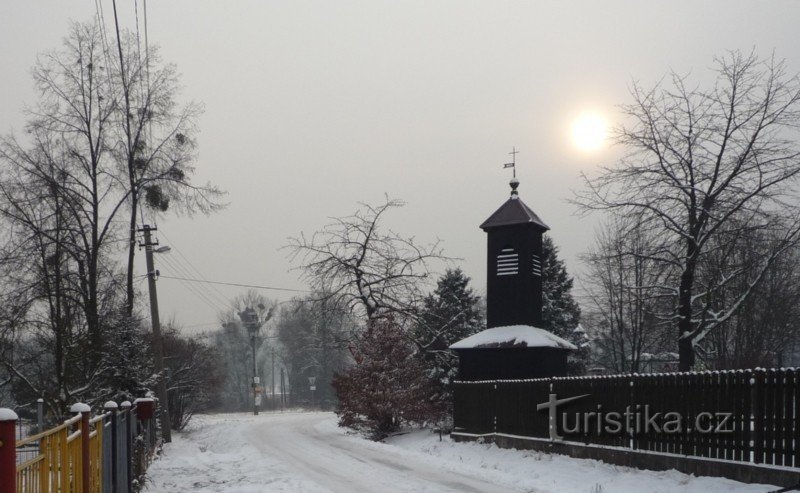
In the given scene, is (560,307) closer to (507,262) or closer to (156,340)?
(507,262)

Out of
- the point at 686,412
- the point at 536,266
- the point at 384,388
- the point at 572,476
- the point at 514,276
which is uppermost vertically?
the point at 536,266

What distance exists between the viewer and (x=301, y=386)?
90.6 meters

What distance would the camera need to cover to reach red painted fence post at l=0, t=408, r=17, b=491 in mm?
3873

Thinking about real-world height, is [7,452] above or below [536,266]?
below

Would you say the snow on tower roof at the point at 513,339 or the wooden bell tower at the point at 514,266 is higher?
the wooden bell tower at the point at 514,266

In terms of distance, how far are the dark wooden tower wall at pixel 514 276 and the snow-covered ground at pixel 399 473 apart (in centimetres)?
574

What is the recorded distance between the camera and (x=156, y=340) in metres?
24.2

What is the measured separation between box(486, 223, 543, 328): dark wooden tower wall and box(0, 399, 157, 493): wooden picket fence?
14.5 metres

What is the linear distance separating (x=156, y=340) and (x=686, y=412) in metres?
18.3

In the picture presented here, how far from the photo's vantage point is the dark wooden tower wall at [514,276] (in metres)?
23.5

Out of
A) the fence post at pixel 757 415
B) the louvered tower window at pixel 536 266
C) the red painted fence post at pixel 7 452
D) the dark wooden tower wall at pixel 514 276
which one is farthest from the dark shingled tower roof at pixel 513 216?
the red painted fence post at pixel 7 452

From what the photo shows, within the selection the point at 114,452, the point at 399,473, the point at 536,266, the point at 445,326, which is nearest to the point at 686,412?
the point at 399,473

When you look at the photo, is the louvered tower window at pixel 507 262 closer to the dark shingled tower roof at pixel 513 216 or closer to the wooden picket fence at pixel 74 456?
the dark shingled tower roof at pixel 513 216

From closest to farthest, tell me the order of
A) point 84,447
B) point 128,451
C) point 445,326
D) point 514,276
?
point 84,447 → point 128,451 → point 514,276 → point 445,326
